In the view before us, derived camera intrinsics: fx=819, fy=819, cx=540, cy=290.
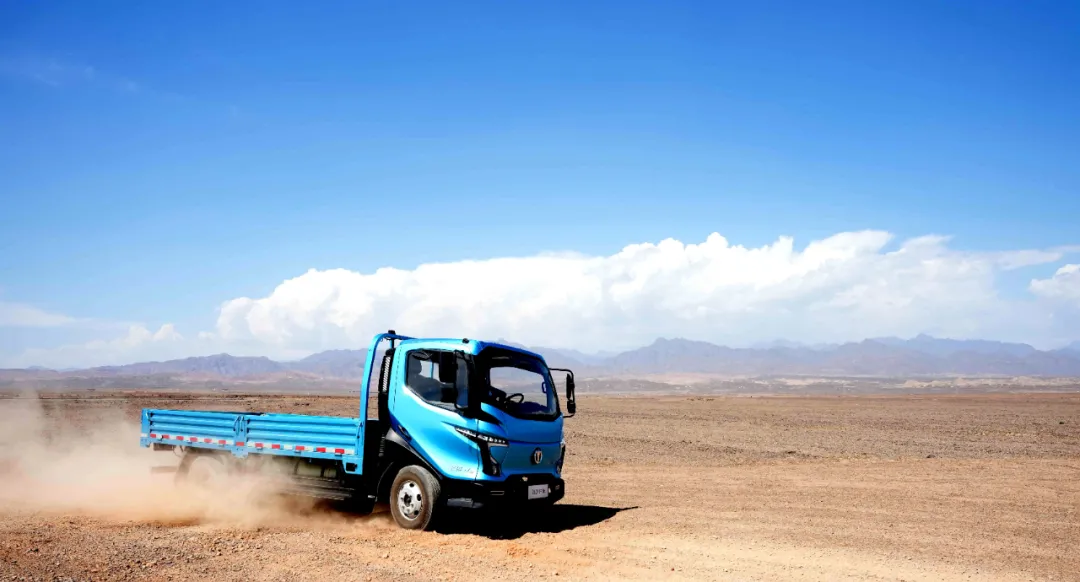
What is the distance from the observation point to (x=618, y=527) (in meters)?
11.9

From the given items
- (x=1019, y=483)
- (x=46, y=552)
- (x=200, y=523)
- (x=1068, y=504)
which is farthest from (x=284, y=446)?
(x=1019, y=483)

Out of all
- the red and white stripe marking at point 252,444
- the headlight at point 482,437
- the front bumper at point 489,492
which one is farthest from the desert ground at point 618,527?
the headlight at point 482,437

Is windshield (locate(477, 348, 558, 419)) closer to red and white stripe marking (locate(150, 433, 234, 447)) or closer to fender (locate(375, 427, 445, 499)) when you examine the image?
fender (locate(375, 427, 445, 499))

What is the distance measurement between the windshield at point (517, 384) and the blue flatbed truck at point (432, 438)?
2cm

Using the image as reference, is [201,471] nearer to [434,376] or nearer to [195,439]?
[195,439]

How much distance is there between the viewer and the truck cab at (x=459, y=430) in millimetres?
10641

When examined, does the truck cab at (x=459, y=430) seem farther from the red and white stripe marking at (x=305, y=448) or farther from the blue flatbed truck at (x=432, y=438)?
the red and white stripe marking at (x=305, y=448)

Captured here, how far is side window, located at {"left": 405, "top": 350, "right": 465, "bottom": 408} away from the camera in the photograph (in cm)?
1086

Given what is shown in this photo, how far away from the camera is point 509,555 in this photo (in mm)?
9828

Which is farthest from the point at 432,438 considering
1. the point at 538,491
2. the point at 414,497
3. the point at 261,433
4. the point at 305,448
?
the point at 261,433

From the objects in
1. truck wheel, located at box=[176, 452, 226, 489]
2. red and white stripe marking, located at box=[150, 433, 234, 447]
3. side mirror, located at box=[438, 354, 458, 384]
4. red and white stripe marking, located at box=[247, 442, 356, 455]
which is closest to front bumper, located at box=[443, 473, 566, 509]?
side mirror, located at box=[438, 354, 458, 384]

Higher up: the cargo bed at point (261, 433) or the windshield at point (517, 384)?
the windshield at point (517, 384)

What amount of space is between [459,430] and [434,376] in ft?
2.92

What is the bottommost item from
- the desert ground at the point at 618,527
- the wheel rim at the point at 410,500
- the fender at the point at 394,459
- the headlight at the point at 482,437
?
the desert ground at the point at 618,527
